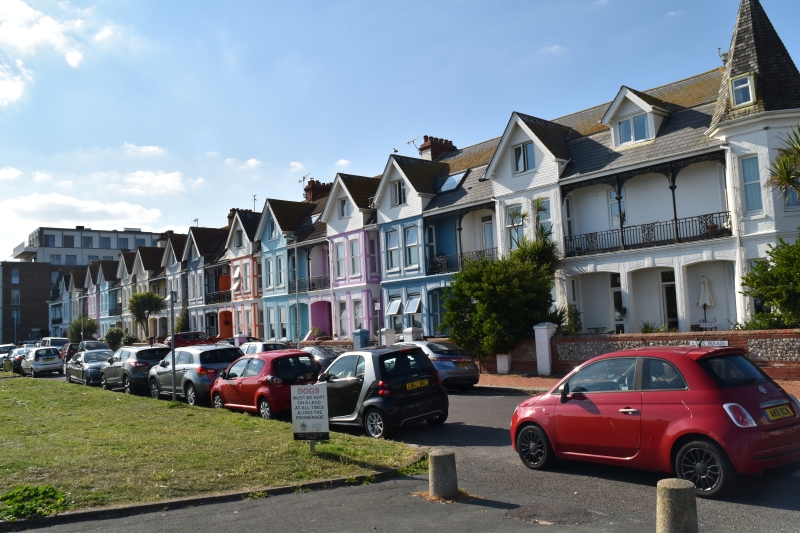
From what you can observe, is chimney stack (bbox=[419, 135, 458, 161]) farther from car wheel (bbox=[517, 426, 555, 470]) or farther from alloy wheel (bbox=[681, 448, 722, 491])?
alloy wheel (bbox=[681, 448, 722, 491])

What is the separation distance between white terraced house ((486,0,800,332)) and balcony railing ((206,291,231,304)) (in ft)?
87.7

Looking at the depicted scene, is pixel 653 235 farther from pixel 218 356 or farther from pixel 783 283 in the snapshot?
pixel 218 356

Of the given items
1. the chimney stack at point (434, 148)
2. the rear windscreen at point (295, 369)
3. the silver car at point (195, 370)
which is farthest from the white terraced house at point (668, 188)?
the rear windscreen at point (295, 369)

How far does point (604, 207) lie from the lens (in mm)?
26922

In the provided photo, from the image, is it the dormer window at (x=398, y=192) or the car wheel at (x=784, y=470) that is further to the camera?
the dormer window at (x=398, y=192)

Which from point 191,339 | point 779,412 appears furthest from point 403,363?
point 191,339

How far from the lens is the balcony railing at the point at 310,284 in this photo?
1569 inches

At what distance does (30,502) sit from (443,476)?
4445mm

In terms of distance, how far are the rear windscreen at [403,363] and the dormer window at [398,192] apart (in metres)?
21.9

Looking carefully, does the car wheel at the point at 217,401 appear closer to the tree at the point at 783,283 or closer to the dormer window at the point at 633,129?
the tree at the point at 783,283

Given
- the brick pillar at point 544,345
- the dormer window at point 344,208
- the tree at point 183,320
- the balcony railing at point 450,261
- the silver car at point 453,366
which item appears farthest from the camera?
the tree at point 183,320

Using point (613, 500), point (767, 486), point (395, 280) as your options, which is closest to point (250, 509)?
point (613, 500)

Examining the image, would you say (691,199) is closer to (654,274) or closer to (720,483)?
(654,274)

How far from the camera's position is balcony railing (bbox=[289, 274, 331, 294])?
39.8 metres
